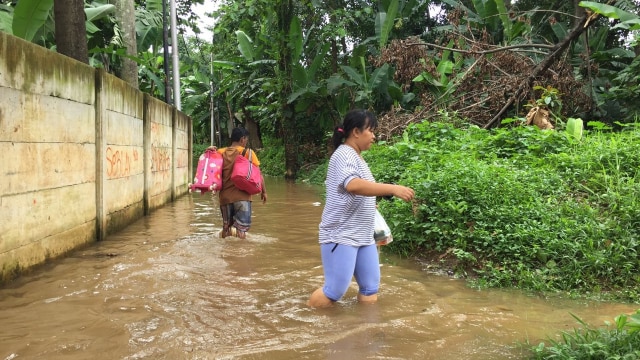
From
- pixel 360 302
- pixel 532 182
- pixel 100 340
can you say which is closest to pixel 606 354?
pixel 360 302

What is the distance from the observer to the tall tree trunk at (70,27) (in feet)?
23.5

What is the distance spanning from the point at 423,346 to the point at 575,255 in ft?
8.13

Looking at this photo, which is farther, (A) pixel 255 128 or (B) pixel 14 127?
(A) pixel 255 128

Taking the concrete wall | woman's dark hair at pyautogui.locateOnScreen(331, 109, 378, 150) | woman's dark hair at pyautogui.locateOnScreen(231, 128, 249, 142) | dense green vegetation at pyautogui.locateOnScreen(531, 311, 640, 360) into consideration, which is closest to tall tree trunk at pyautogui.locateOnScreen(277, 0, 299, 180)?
the concrete wall

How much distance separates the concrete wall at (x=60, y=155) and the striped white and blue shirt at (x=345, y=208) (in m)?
3.03

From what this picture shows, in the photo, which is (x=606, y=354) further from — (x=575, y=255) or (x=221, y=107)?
(x=221, y=107)

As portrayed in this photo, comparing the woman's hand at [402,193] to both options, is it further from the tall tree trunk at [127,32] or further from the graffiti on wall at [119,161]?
the tall tree trunk at [127,32]

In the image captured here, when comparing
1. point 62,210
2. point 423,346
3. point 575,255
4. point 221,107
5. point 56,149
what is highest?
point 221,107

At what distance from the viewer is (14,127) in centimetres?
480

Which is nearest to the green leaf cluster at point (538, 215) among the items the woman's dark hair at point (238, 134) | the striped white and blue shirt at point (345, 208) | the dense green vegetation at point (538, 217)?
the dense green vegetation at point (538, 217)

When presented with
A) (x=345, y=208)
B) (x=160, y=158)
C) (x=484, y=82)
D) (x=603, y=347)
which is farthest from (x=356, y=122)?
(x=484, y=82)

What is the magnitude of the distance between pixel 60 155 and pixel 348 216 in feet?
12.3

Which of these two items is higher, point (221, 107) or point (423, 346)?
point (221, 107)

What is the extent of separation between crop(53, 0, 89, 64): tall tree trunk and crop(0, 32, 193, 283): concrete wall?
2.23ft
